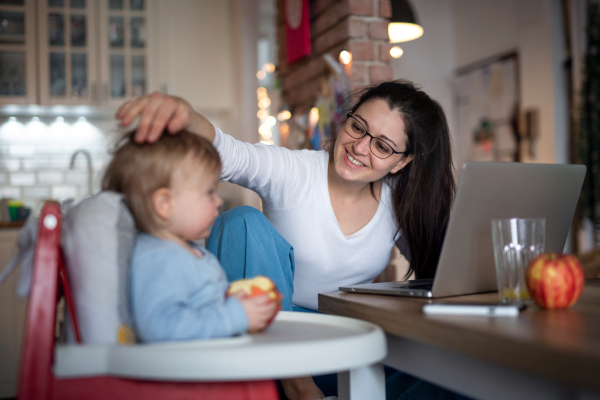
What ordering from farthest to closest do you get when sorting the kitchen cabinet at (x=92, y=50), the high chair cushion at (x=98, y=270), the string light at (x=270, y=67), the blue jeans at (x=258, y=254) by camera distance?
the string light at (x=270, y=67) → the kitchen cabinet at (x=92, y=50) → the blue jeans at (x=258, y=254) → the high chair cushion at (x=98, y=270)

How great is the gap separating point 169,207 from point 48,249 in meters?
0.20

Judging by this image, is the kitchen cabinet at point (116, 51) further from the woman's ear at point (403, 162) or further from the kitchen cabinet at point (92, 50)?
the woman's ear at point (403, 162)

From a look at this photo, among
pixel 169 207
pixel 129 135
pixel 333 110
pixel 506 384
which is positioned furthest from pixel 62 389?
pixel 333 110

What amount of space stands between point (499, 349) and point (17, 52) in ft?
12.4

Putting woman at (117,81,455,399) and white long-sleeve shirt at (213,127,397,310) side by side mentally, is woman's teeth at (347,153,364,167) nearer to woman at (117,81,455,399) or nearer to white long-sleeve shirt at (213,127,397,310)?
woman at (117,81,455,399)

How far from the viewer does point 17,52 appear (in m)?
3.55

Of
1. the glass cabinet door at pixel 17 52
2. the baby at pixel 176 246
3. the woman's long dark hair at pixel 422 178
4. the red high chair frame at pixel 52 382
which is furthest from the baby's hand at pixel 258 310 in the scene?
the glass cabinet door at pixel 17 52

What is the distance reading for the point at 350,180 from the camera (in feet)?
4.99

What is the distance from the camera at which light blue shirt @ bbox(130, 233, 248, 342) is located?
0.72 metres

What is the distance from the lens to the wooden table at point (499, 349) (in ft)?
1.85

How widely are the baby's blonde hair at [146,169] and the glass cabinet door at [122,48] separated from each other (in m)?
3.06

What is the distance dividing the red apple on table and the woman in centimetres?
58

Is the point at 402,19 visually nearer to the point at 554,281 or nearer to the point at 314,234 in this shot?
the point at 314,234

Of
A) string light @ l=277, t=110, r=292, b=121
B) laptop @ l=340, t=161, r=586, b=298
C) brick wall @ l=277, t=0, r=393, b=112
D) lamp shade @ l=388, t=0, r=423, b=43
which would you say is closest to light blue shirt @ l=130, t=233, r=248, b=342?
laptop @ l=340, t=161, r=586, b=298
